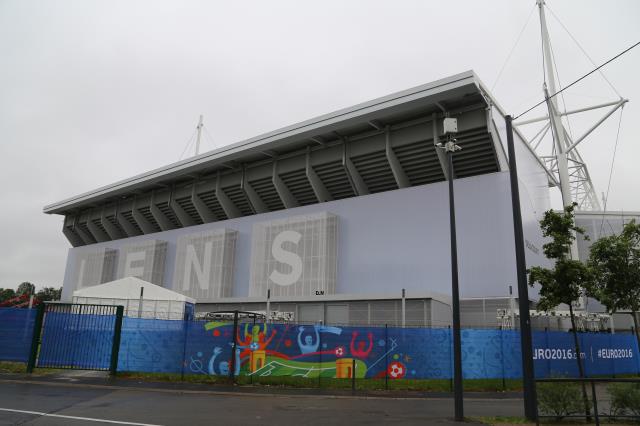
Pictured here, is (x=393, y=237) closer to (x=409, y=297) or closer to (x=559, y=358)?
(x=409, y=297)

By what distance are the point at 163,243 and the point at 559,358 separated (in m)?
37.7

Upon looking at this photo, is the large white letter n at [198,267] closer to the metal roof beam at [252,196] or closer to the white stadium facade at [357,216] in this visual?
the white stadium facade at [357,216]

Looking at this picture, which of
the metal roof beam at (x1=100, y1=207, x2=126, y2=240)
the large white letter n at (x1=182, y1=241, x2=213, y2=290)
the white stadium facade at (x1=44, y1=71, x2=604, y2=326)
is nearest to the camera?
the white stadium facade at (x1=44, y1=71, x2=604, y2=326)

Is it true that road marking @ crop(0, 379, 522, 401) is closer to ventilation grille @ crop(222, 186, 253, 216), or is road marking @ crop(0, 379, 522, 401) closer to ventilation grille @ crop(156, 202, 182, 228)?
ventilation grille @ crop(222, 186, 253, 216)

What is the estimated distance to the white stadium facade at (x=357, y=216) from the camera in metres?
30.3

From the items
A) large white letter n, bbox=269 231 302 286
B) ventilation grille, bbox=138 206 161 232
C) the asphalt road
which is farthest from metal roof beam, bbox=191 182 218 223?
the asphalt road

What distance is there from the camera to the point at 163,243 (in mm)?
48125

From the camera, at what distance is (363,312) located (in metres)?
30.8

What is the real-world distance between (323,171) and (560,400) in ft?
101

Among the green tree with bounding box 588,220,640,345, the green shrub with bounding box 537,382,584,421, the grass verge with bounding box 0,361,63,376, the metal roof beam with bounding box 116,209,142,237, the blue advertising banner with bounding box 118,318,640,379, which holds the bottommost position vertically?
the grass verge with bounding box 0,361,63,376

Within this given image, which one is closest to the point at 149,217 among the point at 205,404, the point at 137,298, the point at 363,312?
the point at 137,298

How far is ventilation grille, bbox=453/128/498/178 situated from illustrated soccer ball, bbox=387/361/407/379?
62.6 feet

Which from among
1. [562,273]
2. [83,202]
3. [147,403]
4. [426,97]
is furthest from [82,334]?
[83,202]

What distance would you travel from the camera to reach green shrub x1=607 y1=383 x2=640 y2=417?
10141 mm
